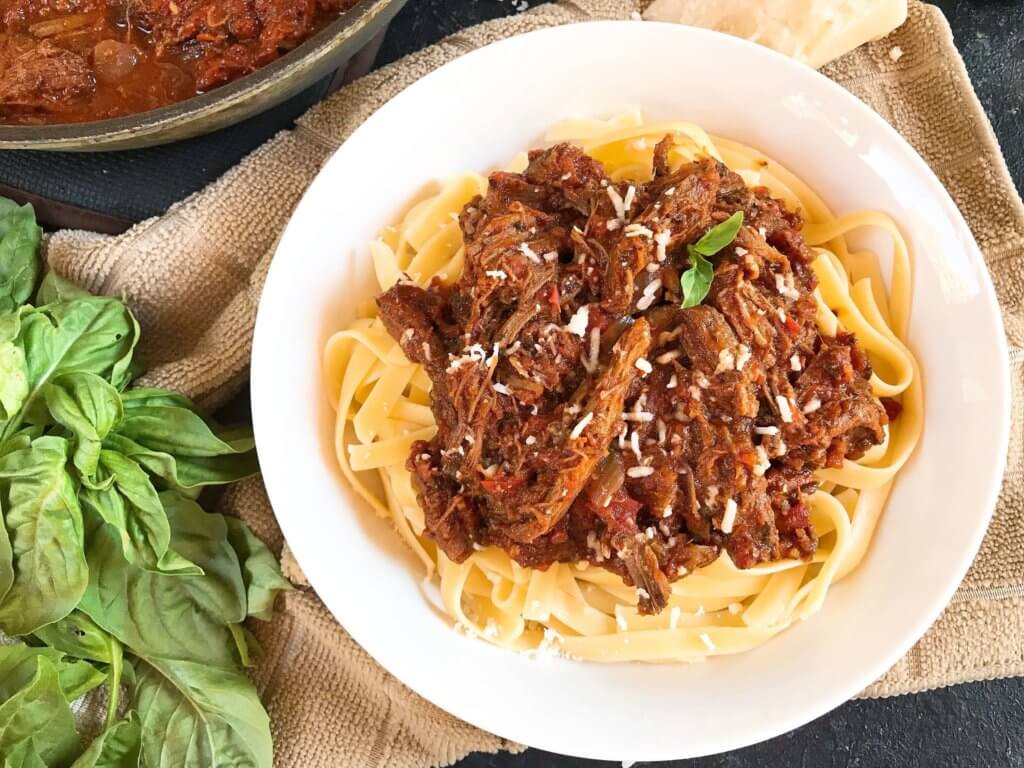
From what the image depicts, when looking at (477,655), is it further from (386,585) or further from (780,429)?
(780,429)

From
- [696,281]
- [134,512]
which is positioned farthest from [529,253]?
[134,512]

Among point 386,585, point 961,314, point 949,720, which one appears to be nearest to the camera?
point 961,314

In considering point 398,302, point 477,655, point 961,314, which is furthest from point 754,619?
point 398,302

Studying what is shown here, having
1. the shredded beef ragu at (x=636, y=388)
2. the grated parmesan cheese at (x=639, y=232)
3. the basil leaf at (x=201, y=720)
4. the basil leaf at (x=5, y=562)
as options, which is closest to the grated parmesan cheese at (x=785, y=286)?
the shredded beef ragu at (x=636, y=388)

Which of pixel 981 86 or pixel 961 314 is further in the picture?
pixel 981 86

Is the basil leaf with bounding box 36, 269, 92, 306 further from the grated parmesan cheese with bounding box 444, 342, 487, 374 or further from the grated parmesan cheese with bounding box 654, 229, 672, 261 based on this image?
the grated parmesan cheese with bounding box 654, 229, 672, 261

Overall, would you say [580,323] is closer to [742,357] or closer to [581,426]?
[581,426]

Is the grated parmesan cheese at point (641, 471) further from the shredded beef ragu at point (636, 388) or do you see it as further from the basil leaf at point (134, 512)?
the basil leaf at point (134, 512)
